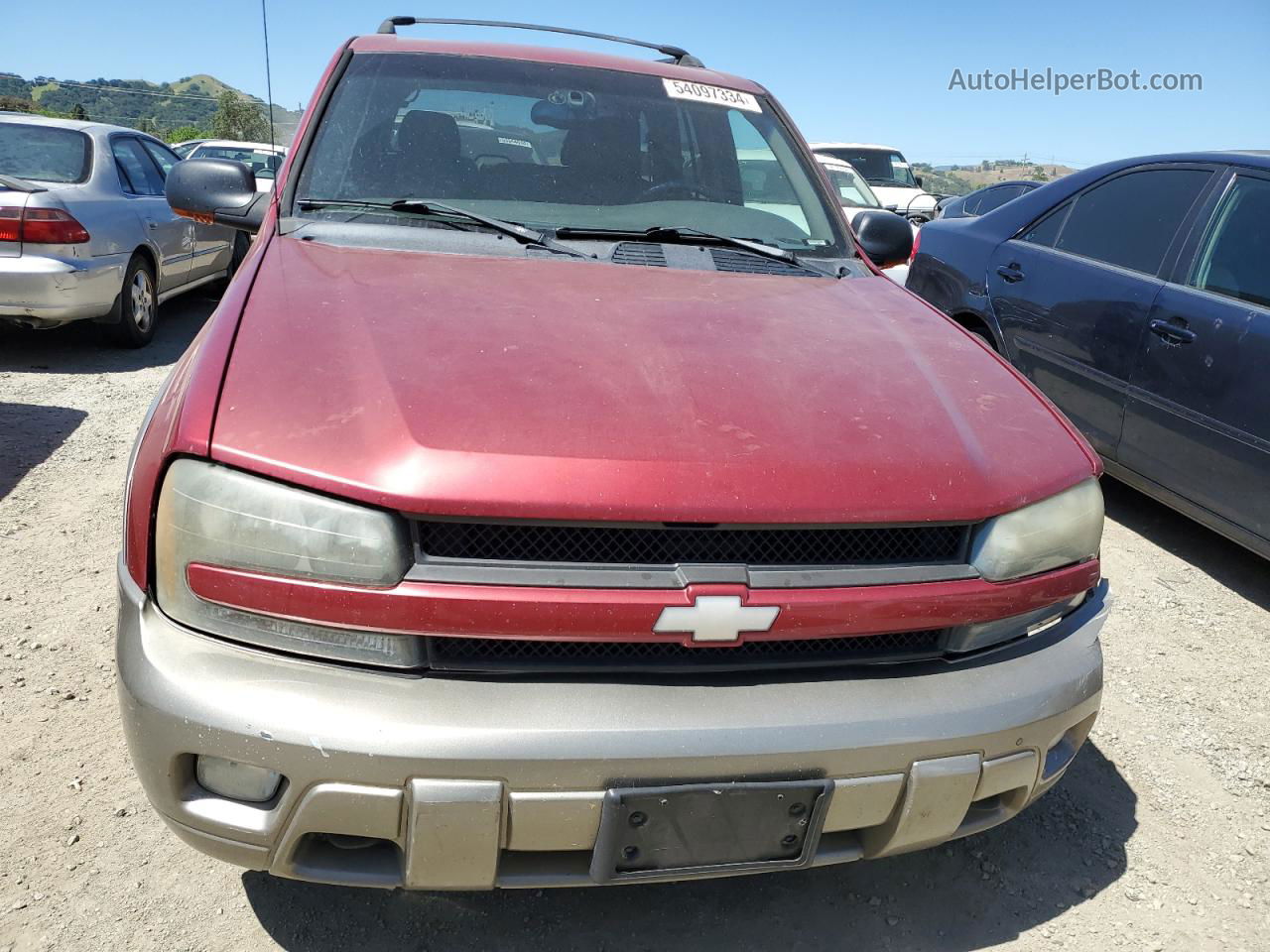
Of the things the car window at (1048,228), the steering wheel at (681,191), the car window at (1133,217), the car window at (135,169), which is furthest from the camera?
the car window at (135,169)

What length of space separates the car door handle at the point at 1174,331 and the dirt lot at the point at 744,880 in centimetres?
119

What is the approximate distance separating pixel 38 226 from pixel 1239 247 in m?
6.11

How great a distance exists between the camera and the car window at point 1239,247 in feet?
11.9

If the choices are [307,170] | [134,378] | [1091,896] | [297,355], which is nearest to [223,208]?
[307,170]

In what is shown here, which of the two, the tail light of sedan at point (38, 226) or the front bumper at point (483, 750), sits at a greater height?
the front bumper at point (483, 750)

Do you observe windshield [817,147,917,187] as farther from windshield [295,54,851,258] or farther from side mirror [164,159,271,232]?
side mirror [164,159,271,232]

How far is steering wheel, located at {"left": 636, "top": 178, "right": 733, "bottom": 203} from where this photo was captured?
108 inches

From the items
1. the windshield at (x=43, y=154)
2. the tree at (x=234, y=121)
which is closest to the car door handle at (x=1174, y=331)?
the windshield at (x=43, y=154)

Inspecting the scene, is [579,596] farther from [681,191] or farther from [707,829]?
[681,191]

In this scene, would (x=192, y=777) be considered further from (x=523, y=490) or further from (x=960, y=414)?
(x=960, y=414)

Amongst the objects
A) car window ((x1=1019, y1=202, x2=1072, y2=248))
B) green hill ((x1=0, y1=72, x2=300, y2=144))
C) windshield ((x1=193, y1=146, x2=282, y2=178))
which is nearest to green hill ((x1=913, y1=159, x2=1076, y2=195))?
car window ((x1=1019, y1=202, x2=1072, y2=248))

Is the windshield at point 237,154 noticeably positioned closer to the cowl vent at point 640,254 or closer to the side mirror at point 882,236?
the side mirror at point 882,236

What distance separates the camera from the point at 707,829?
1571 mm

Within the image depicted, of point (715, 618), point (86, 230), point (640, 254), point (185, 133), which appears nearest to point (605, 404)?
point (715, 618)
